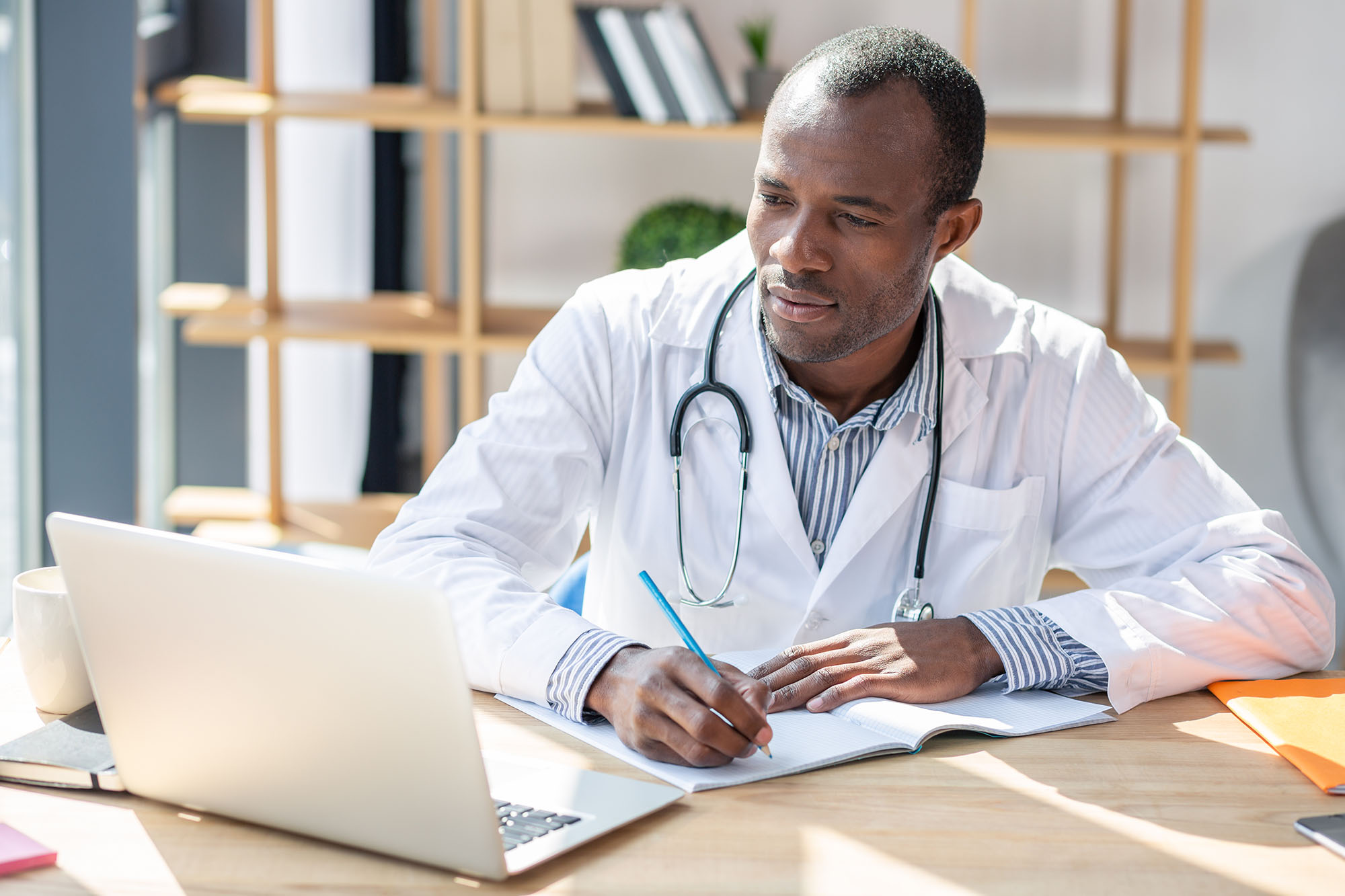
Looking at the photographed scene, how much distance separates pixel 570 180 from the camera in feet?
10.9

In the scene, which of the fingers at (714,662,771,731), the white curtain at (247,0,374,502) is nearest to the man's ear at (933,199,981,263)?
the fingers at (714,662,771,731)

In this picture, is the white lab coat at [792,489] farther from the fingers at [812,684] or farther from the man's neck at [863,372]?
the fingers at [812,684]

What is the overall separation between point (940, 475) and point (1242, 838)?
0.65 metres

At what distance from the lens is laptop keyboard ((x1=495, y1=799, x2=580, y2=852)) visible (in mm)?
921

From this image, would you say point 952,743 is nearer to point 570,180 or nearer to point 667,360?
point 667,360

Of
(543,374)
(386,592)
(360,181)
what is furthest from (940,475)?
(360,181)

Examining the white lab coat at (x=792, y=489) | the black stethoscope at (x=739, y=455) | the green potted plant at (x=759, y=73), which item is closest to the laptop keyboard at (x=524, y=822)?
the white lab coat at (x=792, y=489)

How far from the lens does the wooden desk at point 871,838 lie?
0.89m

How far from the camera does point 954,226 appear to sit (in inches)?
62.1

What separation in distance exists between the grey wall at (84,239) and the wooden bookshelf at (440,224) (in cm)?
29

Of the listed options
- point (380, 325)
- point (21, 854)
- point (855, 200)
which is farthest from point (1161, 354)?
point (21, 854)

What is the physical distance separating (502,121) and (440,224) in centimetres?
42

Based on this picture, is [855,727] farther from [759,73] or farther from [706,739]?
[759,73]

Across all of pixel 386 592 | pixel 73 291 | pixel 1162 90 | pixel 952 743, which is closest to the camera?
pixel 386 592
